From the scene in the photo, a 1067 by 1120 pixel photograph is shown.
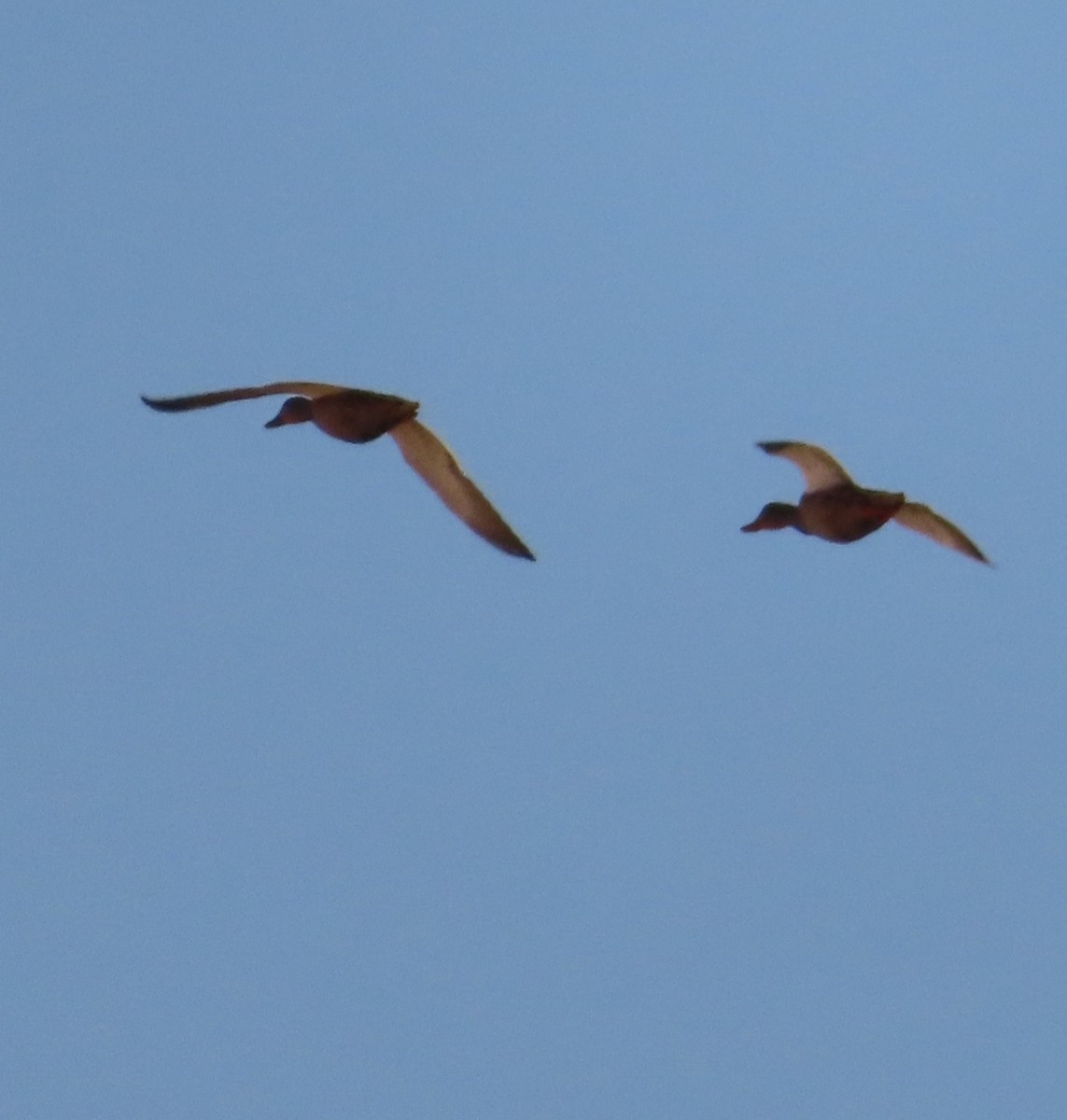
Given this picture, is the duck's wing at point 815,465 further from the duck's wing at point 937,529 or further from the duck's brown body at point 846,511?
the duck's wing at point 937,529

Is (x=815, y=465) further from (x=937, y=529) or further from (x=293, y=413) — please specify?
(x=293, y=413)

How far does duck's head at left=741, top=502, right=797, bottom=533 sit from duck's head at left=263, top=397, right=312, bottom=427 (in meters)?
2.06

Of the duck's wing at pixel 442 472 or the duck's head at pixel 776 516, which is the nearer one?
the duck's wing at pixel 442 472

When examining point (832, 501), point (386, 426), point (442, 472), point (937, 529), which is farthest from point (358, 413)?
point (937, 529)

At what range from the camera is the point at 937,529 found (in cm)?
832

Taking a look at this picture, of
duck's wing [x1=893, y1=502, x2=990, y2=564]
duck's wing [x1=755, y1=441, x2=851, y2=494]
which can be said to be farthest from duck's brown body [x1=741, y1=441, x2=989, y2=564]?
duck's wing [x1=893, y1=502, x2=990, y2=564]

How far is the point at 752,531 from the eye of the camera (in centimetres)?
821

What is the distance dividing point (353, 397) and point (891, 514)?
211 cm

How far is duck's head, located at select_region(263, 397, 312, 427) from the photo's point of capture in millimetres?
6754

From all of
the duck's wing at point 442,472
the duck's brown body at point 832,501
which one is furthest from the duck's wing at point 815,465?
the duck's wing at point 442,472

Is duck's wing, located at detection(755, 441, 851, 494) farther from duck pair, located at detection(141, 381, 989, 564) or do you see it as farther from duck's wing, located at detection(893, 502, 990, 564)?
duck's wing, located at detection(893, 502, 990, 564)

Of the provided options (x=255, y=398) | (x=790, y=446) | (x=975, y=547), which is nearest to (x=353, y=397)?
(x=255, y=398)

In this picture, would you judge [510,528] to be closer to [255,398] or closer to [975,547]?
[255,398]

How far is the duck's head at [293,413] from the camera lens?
22.2ft
